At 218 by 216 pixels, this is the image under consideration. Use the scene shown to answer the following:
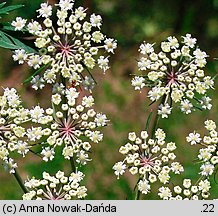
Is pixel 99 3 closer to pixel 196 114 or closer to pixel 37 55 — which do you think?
pixel 196 114

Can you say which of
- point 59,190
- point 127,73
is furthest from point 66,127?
point 127,73

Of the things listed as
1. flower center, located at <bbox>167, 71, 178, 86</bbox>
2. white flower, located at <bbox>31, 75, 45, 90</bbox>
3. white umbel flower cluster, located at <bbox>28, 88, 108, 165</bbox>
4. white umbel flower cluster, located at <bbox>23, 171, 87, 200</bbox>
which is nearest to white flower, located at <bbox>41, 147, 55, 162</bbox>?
white umbel flower cluster, located at <bbox>28, 88, 108, 165</bbox>

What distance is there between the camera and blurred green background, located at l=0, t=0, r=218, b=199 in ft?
13.7

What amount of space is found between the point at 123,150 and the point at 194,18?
8.98 ft

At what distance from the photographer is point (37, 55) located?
227 centimetres

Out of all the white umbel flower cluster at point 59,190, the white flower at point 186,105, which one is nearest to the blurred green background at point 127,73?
the white flower at point 186,105

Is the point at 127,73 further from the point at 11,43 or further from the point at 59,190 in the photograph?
the point at 59,190

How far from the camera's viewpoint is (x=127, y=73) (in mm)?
4719

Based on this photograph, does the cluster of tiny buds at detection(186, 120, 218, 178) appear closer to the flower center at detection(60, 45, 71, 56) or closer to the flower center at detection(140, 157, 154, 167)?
the flower center at detection(140, 157, 154, 167)

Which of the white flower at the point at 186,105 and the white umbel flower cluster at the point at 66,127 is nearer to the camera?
the white umbel flower cluster at the point at 66,127

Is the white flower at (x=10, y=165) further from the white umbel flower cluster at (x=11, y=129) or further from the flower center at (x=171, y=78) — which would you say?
the flower center at (x=171, y=78)

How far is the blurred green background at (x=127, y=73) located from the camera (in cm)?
418

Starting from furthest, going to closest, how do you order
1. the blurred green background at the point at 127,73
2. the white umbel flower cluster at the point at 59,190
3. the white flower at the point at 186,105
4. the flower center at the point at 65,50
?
the blurred green background at the point at 127,73 → the white flower at the point at 186,105 → the flower center at the point at 65,50 → the white umbel flower cluster at the point at 59,190
